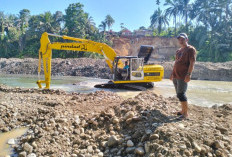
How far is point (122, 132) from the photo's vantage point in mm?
3205

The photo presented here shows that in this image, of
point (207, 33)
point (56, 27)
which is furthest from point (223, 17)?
point (56, 27)

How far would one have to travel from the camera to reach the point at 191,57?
3.28 metres

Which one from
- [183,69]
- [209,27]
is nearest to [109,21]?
[209,27]

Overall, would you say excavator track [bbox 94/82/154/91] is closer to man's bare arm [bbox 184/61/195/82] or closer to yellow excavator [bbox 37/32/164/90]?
yellow excavator [bbox 37/32/164/90]

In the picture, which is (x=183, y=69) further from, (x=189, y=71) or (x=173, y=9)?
(x=173, y=9)

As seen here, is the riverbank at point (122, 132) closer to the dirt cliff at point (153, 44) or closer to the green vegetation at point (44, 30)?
the green vegetation at point (44, 30)

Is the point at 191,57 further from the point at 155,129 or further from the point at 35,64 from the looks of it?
the point at 35,64

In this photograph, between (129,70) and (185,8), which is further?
(185,8)

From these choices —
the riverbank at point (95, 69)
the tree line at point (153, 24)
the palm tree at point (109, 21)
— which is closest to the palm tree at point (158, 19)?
the tree line at point (153, 24)

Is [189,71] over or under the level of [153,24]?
under

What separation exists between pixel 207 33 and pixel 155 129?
31.6 m

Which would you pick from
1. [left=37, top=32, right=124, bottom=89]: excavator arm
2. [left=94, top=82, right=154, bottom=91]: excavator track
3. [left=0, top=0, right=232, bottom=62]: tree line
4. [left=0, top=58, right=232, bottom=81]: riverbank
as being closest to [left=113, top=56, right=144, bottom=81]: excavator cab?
[left=94, top=82, right=154, bottom=91]: excavator track

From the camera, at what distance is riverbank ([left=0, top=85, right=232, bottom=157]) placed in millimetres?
2523

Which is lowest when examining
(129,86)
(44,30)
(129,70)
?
(129,86)
